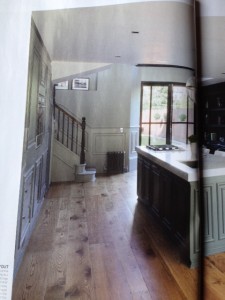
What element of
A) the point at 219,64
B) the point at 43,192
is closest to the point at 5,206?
the point at 43,192

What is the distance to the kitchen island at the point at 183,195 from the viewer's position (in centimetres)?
54

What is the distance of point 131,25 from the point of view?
0.58 metres

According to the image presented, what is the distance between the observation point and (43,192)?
559 mm

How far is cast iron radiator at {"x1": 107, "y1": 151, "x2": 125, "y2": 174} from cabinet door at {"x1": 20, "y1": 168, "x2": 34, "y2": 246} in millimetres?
224

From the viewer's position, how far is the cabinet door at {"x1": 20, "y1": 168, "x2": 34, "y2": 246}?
0.48m

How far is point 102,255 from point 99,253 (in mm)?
13

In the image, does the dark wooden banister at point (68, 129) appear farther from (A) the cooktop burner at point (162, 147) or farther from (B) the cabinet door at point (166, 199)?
(B) the cabinet door at point (166, 199)

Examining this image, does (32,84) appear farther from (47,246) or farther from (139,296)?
(139,296)

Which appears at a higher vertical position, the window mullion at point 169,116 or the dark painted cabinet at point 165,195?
the window mullion at point 169,116

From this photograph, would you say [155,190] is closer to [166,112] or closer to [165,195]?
[165,195]

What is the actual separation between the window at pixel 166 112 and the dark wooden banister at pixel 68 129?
0.63ft

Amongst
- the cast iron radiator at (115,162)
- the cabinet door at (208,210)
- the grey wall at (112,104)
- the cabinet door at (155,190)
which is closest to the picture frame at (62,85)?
the grey wall at (112,104)

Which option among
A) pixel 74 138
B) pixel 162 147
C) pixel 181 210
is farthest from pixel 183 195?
pixel 74 138

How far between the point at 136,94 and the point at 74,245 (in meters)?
0.48
